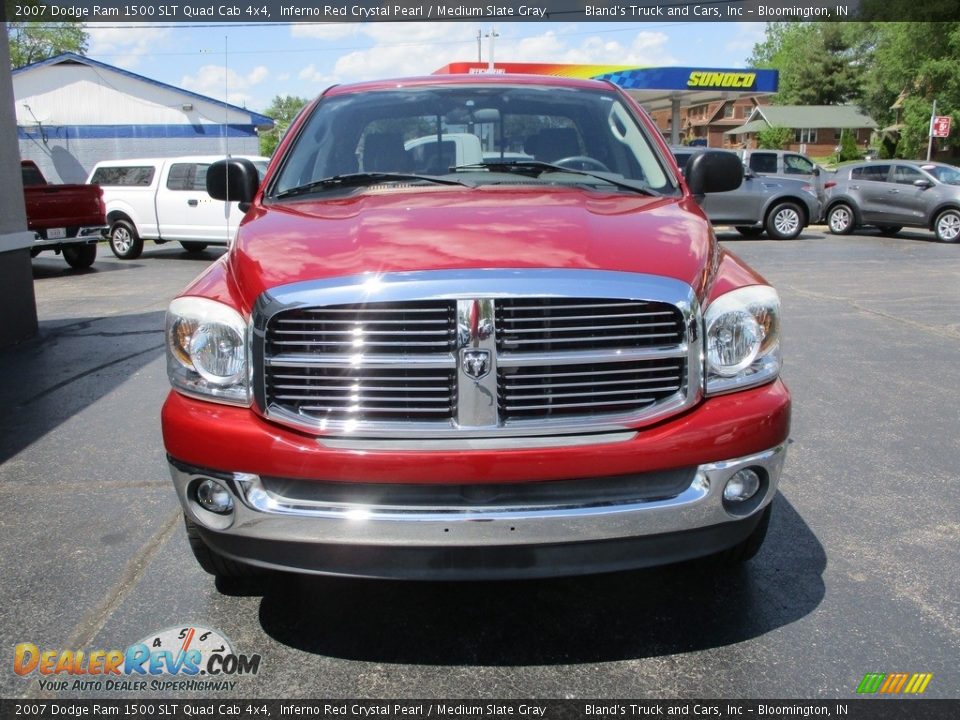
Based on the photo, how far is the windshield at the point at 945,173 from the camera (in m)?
18.0

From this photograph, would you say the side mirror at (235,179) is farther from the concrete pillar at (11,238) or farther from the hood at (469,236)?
the concrete pillar at (11,238)

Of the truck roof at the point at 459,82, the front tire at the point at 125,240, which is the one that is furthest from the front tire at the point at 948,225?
the truck roof at the point at 459,82

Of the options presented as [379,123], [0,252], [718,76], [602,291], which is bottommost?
[0,252]

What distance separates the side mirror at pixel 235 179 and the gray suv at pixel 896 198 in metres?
17.5

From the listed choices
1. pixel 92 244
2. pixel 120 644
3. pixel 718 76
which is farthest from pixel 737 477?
pixel 718 76

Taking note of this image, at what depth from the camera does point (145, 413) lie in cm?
584

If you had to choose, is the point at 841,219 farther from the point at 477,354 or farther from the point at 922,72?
the point at 922,72

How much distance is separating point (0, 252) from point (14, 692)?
6362mm

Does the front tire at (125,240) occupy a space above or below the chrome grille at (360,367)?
below

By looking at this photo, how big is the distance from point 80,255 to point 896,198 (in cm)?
1625

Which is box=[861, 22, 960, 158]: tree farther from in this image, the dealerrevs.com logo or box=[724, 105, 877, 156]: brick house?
the dealerrevs.com logo

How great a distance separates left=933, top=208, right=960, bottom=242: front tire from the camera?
18.0m

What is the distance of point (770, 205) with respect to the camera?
1884 centimetres

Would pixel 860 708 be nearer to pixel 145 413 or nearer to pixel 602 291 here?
pixel 602 291
